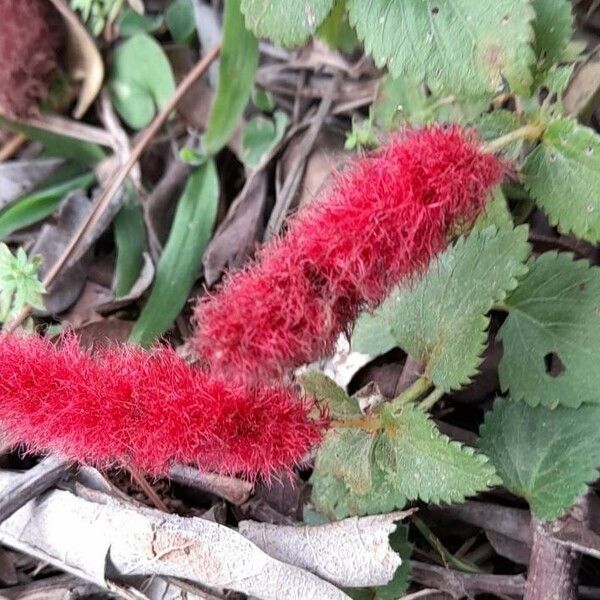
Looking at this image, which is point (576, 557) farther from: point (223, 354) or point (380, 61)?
point (380, 61)

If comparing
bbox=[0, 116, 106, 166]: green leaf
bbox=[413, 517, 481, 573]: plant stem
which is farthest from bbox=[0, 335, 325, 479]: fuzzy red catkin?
bbox=[0, 116, 106, 166]: green leaf

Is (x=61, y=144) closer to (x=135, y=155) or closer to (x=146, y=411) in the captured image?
(x=135, y=155)

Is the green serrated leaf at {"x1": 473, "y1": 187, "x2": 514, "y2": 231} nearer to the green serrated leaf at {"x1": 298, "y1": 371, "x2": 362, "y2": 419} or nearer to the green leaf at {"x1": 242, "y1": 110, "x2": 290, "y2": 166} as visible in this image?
the green serrated leaf at {"x1": 298, "y1": 371, "x2": 362, "y2": 419}

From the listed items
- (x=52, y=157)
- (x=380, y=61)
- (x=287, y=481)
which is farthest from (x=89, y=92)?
(x=287, y=481)

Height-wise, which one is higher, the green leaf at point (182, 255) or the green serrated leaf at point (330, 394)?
the green leaf at point (182, 255)

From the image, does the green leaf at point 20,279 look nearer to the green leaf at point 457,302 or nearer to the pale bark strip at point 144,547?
the pale bark strip at point 144,547

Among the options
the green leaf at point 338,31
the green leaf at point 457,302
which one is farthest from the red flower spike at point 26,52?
the green leaf at point 457,302

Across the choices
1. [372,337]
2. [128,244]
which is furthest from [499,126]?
Answer: [128,244]
